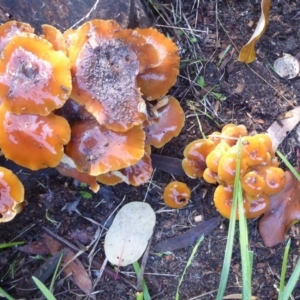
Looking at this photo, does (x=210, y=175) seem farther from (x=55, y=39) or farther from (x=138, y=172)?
(x=55, y=39)

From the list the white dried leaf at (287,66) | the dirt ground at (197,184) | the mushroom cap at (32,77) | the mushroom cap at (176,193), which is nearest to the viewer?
the mushroom cap at (32,77)

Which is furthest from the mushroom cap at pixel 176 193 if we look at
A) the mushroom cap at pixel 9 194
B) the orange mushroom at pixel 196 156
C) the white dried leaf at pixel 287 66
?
the white dried leaf at pixel 287 66

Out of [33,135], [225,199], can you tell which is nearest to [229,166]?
[225,199]

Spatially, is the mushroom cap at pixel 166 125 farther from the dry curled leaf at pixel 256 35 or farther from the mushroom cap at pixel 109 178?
the dry curled leaf at pixel 256 35

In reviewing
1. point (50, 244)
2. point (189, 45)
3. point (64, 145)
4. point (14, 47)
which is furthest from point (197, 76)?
point (50, 244)

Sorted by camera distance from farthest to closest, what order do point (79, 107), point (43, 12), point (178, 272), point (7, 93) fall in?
point (178, 272), point (43, 12), point (79, 107), point (7, 93)

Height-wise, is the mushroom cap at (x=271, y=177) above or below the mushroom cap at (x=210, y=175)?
above

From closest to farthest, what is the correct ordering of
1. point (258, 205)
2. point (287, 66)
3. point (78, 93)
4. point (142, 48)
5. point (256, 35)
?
point (78, 93), point (142, 48), point (258, 205), point (256, 35), point (287, 66)

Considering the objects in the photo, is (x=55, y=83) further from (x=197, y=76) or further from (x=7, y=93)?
(x=197, y=76)
